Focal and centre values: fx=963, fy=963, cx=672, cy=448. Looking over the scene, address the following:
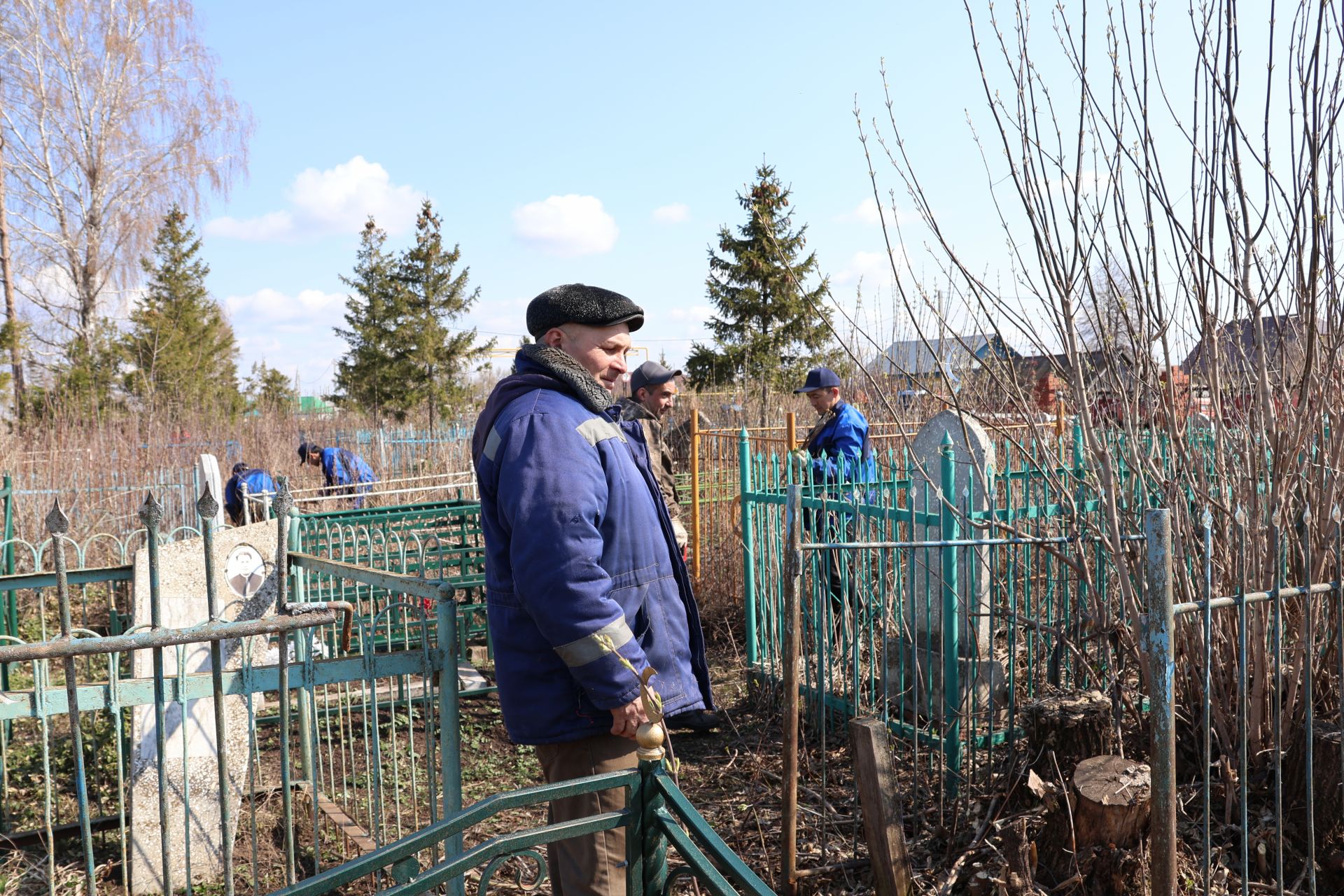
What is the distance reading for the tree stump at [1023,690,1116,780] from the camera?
3.25 m

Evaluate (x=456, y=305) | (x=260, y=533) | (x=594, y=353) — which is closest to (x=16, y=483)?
(x=260, y=533)

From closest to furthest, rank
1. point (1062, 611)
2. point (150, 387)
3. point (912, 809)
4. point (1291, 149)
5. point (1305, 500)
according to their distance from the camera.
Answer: point (1291, 149) < point (1305, 500) < point (912, 809) < point (1062, 611) < point (150, 387)

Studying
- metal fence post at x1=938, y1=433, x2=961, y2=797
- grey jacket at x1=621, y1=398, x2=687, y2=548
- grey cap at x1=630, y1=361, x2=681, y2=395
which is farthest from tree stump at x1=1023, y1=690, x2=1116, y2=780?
grey cap at x1=630, y1=361, x2=681, y2=395

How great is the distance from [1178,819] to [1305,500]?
1.13 metres

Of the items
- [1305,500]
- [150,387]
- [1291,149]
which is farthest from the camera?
[150,387]

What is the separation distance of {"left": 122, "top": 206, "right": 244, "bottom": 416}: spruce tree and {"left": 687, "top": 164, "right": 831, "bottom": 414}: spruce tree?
459 inches

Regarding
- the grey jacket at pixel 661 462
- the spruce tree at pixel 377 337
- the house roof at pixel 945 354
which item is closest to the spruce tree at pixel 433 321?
the spruce tree at pixel 377 337

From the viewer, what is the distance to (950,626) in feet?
14.4

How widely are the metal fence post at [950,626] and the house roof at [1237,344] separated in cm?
106

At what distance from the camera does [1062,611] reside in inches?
159

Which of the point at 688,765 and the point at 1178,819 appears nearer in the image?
the point at 1178,819

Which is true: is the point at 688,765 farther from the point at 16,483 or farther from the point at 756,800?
the point at 16,483

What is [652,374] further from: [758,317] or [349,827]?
[758,317]

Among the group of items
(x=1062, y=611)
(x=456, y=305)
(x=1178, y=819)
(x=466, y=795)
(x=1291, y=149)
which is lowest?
(x=466, y=795)
